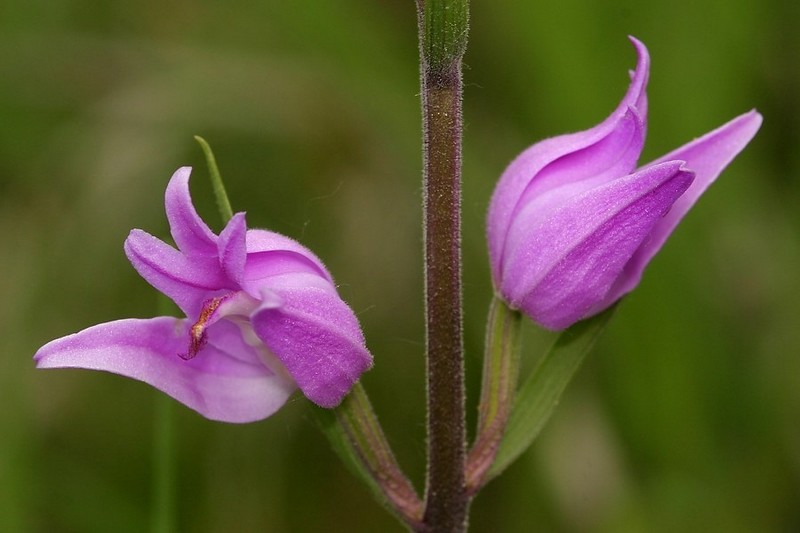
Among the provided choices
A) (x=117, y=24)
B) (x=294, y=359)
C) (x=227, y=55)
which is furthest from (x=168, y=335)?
(x=117, y=24)

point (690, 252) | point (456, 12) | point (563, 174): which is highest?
point (456, 12)

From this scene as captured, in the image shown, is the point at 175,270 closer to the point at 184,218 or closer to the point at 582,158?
the point at 184,218

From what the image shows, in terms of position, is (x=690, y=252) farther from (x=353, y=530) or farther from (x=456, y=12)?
(x=456, y=12)

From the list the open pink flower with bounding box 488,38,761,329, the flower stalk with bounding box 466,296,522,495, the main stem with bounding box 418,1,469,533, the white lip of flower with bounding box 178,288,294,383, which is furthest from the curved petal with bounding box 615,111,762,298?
the white lip of flower with bounding box 178,288,294,383

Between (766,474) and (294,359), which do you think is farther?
(766,474)

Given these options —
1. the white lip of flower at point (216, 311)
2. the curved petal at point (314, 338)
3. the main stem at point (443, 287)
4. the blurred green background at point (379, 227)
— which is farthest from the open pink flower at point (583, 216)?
the blurred green background at point (379, 227)

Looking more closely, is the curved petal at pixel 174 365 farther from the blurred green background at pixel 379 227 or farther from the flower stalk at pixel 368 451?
the blurred green background at pixel 379 227

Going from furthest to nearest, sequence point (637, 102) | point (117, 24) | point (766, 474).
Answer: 1. point (117, 24)
2. point (766, 474)
3. point (637, 102)

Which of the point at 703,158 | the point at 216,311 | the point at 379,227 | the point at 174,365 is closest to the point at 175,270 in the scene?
the point at 216,311
